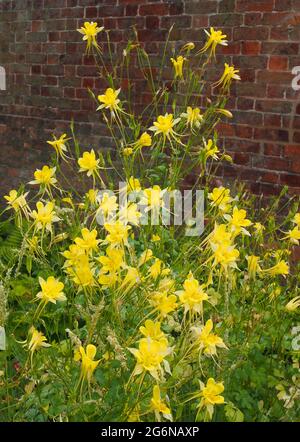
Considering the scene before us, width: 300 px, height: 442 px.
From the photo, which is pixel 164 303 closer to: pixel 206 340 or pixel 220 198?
pixel 206 340

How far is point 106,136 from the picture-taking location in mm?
4844

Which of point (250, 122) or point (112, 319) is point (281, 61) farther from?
point (112, 319)

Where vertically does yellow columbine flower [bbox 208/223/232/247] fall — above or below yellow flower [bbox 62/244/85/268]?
above

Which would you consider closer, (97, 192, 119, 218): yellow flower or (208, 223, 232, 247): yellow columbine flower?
(208, 223, 232, 247): yellow columbine flower

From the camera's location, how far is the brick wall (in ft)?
12.5

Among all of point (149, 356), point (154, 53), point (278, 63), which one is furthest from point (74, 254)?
point (154, 53)

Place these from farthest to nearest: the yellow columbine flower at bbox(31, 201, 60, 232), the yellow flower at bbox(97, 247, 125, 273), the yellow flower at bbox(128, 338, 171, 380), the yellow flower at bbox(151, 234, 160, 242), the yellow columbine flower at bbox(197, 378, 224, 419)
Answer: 1. the yellow flower at bbox(151, 234, 160, 242)
2. the yellow columbine flower at bbox(31, 201, 60, 232)
3. the yellow flower at bbox(97, 247, 125, 273)
4. the yellow columbine flower at bbox(197, 378, 224, 419)
5. the yellow flower at bbox(128, 338, 171, 380)

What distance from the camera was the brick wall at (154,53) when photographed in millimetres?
3820

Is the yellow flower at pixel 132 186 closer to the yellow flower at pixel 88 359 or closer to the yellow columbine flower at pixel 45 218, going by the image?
the yellow columbine flower at pixel 45 218

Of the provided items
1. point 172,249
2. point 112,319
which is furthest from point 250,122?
point 112,319

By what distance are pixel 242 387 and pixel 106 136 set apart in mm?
2843

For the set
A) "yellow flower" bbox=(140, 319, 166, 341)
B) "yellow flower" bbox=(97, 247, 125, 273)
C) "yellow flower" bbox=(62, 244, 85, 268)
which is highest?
"yellow flower" bbox=(97, 247, 125, 273)

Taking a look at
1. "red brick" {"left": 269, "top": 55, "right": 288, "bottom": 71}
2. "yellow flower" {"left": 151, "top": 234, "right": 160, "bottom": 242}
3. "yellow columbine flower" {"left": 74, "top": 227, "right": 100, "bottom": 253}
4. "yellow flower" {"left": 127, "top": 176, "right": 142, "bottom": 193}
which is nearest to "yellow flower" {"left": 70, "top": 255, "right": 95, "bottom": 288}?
"yellow columbine flower" {"left": 74, "top": 227, "right": 100, "bottom": 253}

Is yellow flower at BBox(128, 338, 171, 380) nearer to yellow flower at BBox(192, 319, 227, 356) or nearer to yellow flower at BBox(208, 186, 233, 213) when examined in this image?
yellow flower at BBox(192, 319, 227, 356)
